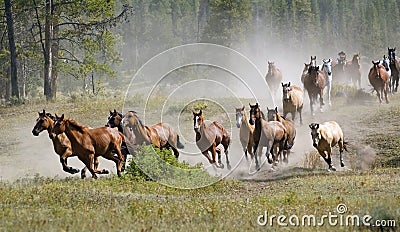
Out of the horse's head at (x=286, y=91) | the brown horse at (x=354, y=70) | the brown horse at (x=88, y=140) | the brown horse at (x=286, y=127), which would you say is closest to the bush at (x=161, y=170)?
the brown horse at (x=88, y=140)

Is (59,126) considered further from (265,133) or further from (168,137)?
(265,133)

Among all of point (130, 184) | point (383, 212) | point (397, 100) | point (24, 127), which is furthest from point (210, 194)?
point (397, 100)

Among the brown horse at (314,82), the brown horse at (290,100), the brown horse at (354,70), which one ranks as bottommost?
the brown horse at (290,100)

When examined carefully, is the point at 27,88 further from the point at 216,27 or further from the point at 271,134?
the point at 271,134

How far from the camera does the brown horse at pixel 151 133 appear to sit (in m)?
18.3

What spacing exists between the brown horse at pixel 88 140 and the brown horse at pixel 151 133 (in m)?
0.71

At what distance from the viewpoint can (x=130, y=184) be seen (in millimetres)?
16328

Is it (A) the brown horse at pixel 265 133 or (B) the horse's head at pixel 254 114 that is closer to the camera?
(B) the horse's head at pixel 254 114

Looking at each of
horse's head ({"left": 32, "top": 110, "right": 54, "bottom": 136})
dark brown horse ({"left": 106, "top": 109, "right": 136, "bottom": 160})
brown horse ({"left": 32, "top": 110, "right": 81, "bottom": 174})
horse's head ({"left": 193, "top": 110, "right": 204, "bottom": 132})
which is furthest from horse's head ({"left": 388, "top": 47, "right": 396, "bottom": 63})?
horse's head ({"left": 32, "top": 110, "right": 54, "bottom": 136})

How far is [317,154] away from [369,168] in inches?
67.3

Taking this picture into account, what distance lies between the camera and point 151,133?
18828 mm

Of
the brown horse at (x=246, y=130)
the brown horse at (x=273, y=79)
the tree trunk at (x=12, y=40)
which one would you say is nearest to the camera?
the brown horse at (x=246, y=130)

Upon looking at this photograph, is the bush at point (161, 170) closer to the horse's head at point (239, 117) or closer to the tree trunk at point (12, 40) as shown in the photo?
the horse's head at point (239, 117)
